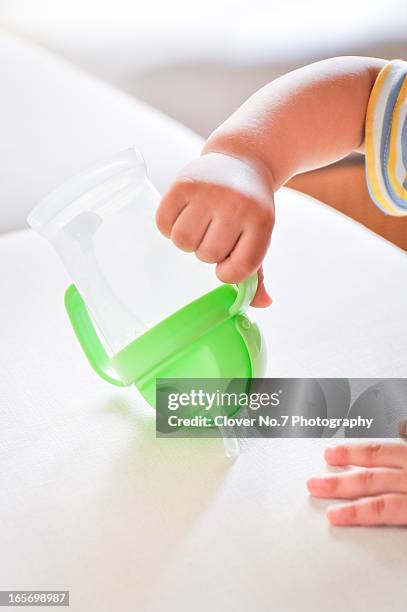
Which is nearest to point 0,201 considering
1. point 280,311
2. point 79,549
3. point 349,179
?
point 280,311

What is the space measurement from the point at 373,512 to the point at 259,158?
221 mm

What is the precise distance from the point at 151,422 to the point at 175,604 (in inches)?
5.3

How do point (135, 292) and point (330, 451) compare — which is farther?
point (135, 292)

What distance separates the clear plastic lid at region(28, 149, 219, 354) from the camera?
468 millimetres

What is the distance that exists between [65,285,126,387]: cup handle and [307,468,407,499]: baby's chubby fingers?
5.4 inches

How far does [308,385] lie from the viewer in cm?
Result: 49

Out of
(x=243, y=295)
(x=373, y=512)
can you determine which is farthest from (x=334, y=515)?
(x=243, y=295)

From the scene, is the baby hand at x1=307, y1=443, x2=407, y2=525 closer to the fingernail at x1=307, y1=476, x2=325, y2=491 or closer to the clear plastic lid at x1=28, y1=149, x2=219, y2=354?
the fingernail at x1=307, y1=476, x2=325, y2=491

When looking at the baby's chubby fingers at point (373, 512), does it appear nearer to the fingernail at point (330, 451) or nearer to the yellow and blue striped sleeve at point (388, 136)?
the fingernail at point (330, 451)

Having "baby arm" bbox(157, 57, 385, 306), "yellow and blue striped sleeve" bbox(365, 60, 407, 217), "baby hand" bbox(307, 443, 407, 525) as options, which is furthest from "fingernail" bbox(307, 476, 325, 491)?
"yellow and blue striped sleeve" bbox(365, 60, 407, 217)

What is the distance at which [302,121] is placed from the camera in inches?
21.2

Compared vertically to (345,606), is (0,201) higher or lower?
higher

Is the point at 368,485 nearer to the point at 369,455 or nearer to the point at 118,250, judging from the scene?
the point at 369,455

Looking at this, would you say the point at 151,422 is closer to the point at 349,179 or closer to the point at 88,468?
the point at 88,468
